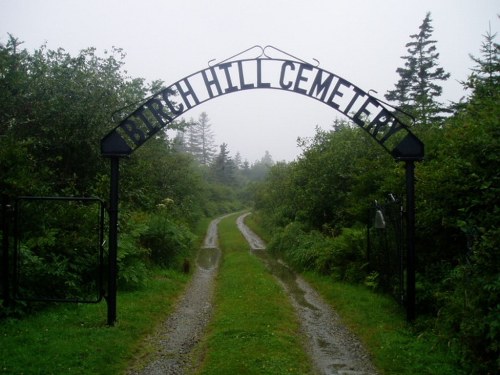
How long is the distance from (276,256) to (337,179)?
4.73m

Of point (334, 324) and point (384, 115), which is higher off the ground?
point (384, 115)

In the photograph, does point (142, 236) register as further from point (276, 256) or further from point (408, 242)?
point (408, 242)

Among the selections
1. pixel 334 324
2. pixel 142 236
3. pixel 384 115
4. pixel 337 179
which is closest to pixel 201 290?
pixel 142 236

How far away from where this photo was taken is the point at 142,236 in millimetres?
15828

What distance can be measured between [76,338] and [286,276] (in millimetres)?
9597

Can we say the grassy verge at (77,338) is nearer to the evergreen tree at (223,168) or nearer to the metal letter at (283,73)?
the metal letter at (283,73)

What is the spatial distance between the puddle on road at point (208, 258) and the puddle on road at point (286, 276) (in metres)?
2.16

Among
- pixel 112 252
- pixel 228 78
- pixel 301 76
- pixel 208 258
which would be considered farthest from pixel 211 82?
pixel 208 258

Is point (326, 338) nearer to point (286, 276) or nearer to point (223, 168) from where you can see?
point (286, 276)

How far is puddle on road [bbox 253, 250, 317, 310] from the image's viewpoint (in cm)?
1203

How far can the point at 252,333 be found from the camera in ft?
26.1

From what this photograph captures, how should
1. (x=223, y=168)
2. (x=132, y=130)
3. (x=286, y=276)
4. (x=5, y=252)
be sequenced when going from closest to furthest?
1. (x=5, y=252)
2. (x=132, y=130)
3. (x=286, y=276)
4. (x=223, y=168)

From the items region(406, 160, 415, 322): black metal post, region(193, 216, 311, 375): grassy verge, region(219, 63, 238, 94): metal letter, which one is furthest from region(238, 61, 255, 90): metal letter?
region(193, 216, 311, 375): grassy verge

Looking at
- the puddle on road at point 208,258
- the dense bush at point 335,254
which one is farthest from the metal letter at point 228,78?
the puddle on road at point 208,258
